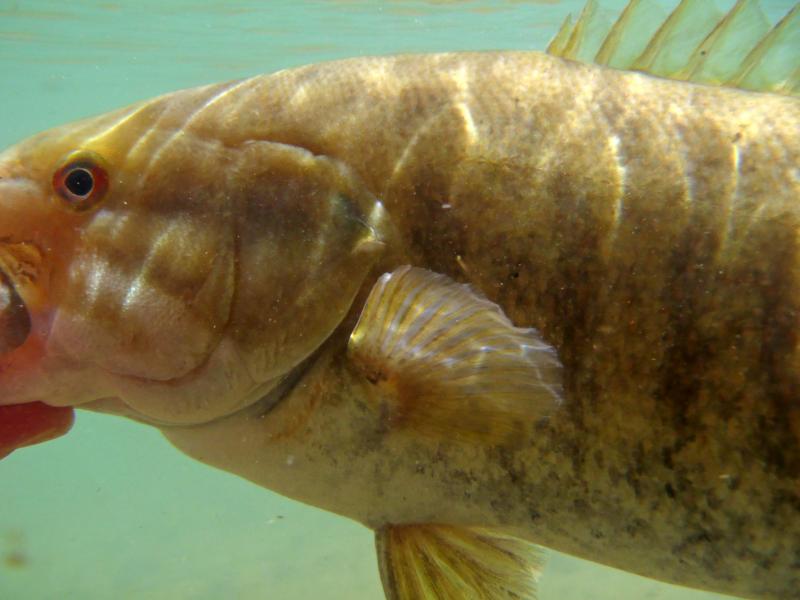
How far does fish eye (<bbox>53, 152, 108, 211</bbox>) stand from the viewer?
6.16 feet

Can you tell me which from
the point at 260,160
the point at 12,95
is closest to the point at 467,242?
the point at 260,160

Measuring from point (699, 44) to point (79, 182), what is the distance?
2.11 metres

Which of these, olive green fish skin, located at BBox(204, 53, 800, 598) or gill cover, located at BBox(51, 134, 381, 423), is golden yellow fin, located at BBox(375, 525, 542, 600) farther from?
gill cover, located at BBox(51, 134, 381, 423)

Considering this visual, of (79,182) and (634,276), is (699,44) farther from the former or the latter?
(79,182)

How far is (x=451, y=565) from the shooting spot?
2020mm

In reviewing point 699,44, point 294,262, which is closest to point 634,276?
point 294,262

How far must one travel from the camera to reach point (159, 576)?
14250mm

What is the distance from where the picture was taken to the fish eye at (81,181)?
1.88m

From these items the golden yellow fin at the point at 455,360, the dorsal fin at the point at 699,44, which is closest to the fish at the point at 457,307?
the golden yellow fin at the point at 455,360

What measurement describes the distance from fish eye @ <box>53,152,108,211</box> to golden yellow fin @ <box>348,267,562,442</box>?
2.89ft

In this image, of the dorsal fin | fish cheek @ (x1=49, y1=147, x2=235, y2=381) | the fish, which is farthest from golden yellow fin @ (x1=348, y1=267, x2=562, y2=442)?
the dorsal fin

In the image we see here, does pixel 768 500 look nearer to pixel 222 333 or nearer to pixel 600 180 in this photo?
pixel 600 180

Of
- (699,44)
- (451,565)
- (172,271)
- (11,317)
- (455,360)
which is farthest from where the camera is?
(699,44)

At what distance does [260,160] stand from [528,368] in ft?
3.26
